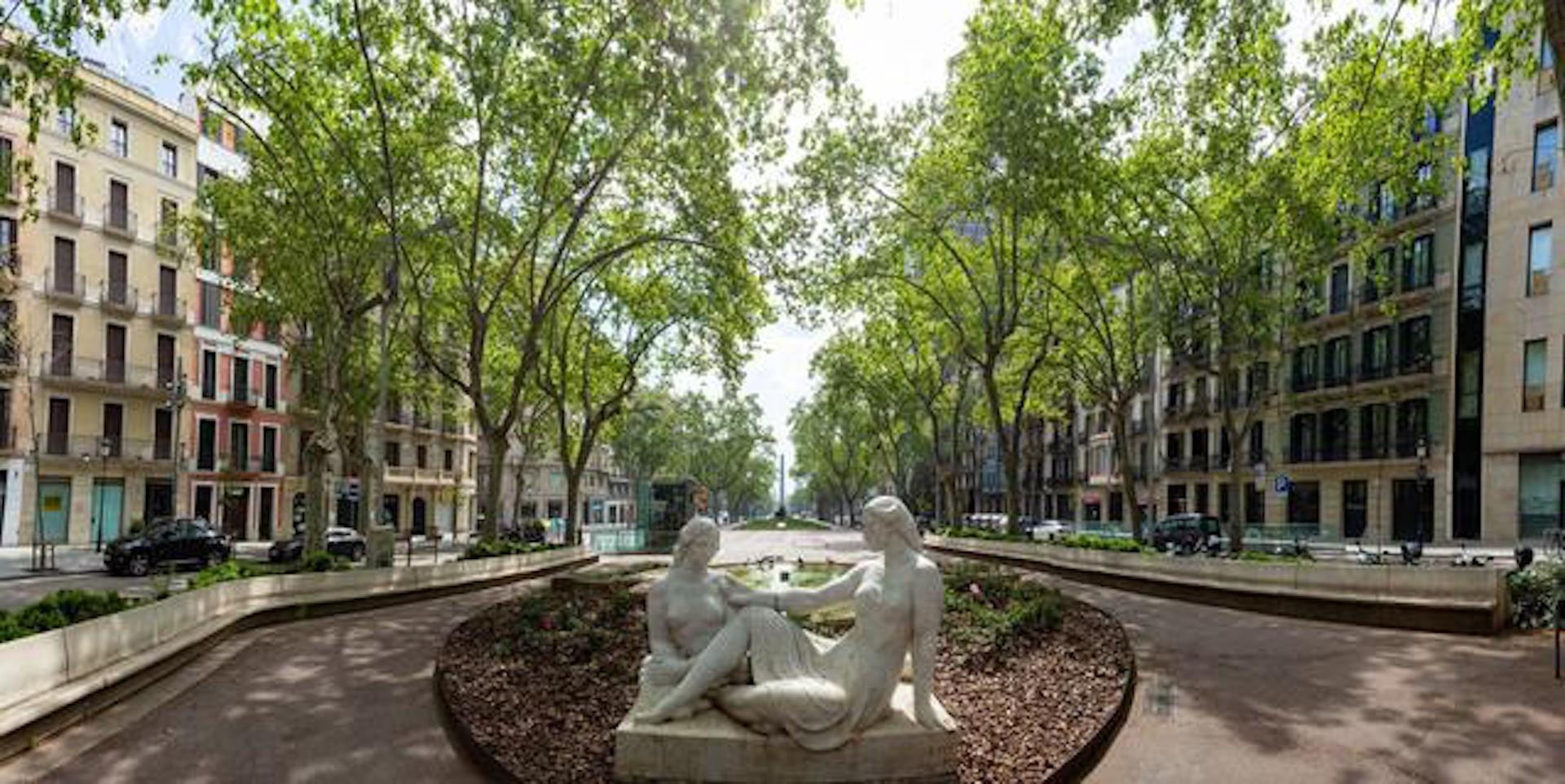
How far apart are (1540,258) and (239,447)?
50651 mm

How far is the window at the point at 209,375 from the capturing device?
39.0 metres

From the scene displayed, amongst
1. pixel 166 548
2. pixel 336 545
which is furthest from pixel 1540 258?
pixel 166 548

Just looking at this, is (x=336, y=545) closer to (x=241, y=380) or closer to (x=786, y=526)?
(x=241, y=380)

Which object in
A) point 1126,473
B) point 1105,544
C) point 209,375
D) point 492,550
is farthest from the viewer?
point 209,375

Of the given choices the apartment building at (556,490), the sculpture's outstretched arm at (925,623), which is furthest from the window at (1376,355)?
the sculpture's outstretched arm at (925,623)

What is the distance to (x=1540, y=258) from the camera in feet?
97.0

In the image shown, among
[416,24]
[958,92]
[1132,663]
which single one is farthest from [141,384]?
[1132,663]

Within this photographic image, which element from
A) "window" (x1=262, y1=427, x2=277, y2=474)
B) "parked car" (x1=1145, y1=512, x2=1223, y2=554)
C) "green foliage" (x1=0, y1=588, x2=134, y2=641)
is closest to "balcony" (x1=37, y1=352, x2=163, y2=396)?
"window" (x1=262, y1=427, x2=277, y2=474)

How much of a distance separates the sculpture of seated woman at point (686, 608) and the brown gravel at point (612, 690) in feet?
2.96

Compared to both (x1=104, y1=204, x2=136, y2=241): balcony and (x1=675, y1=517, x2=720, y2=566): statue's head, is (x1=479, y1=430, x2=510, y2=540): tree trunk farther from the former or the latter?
(x1=104, y1=204, x2=136, y2=241): balcony

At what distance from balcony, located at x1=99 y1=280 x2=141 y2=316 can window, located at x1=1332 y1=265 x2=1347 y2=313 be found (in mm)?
49683

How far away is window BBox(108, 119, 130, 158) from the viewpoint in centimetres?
3503

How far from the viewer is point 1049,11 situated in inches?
545

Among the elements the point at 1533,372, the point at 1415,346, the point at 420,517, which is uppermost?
the point at 1415,346
